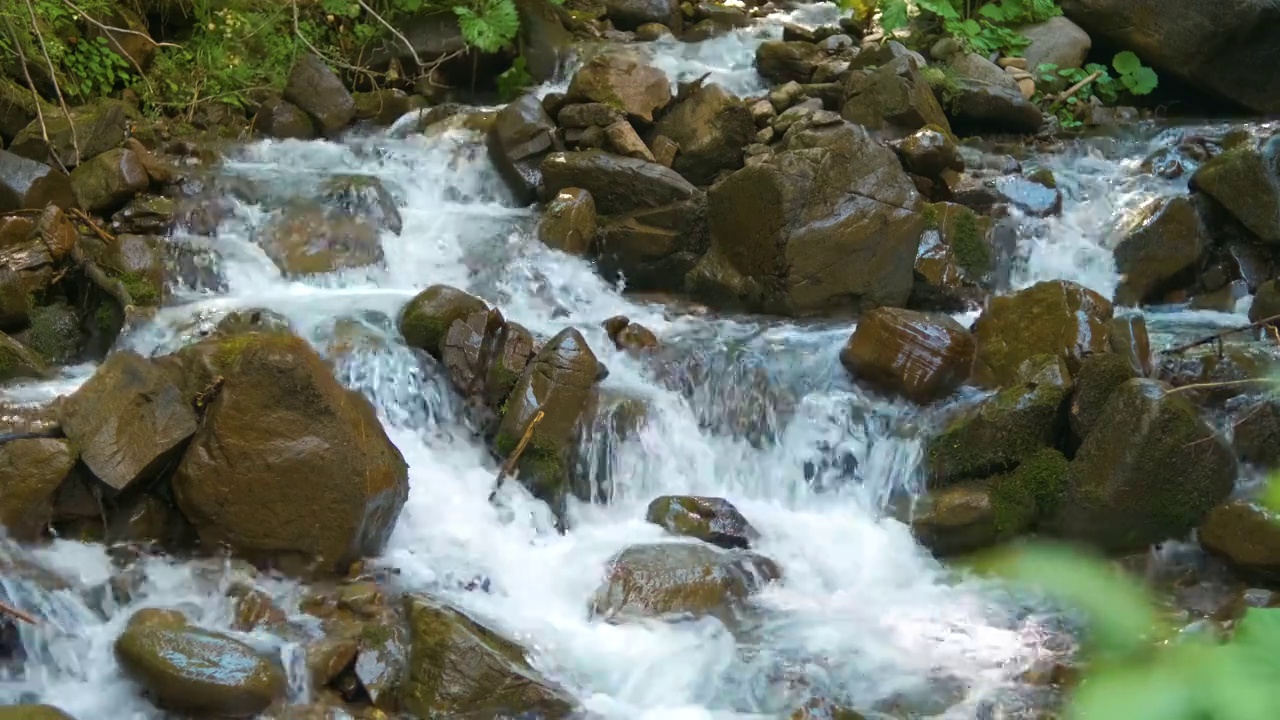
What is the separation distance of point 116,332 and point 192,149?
278cm

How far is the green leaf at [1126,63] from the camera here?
432 inches

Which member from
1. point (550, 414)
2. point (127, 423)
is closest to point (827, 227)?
point (550, 414)

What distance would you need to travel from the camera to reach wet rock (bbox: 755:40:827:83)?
10.8 m

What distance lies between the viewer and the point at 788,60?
35.7 ft

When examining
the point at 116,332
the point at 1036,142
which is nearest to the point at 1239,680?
the point at 116,332

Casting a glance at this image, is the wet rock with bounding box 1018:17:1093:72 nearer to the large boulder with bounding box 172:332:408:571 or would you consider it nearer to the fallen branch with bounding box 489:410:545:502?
the fallen branch with bounding box 489:410:545:502

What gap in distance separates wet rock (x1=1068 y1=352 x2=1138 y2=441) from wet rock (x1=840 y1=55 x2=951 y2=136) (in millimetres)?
3864

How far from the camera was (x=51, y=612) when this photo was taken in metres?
4.28

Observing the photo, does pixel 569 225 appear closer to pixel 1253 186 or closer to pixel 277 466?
pixel 277 466

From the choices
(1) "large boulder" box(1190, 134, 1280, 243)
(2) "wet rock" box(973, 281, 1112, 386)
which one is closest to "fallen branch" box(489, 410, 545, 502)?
(2) "wet rock" box(973, 281, 1112, 386)

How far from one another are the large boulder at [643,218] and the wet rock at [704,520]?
2692mm

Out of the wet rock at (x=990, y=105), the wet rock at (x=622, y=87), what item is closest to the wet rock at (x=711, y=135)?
the wet rock at (x=622, y=87)

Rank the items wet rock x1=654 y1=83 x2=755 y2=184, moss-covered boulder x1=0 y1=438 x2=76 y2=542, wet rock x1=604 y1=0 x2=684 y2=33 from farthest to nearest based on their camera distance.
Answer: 1. wet rock x1=604 y1=0 x2=684 y2=33
2. wet rock x1=654 y1=83 x2=755 y2=184
3. moss-covered boulder x1=0 y1=438 x2=76 y2=542

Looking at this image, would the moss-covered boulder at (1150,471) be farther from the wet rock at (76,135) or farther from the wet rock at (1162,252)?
the wet rock at (76,135)
